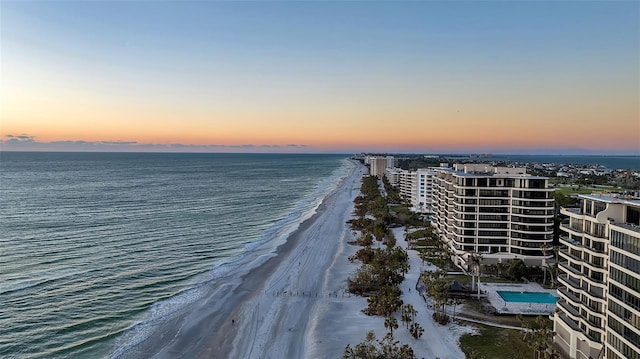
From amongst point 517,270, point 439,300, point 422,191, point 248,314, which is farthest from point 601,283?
point 422,191

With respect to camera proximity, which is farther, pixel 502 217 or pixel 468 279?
pixel 502 217

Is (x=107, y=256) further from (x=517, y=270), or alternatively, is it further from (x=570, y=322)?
(x=570, y=322)

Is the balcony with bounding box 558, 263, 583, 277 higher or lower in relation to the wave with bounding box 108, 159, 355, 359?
higher

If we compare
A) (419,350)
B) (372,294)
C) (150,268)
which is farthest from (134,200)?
(419,350)

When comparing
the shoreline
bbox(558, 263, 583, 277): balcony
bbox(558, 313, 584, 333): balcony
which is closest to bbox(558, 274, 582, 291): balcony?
bbox(558, 263, 583, 277): balcony

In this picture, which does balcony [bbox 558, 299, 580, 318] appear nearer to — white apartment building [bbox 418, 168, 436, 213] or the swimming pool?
the swimming pool

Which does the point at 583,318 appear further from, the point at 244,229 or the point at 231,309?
the point at 244,229

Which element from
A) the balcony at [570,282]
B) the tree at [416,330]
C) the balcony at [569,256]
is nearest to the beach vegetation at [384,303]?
the tree at [416,330]

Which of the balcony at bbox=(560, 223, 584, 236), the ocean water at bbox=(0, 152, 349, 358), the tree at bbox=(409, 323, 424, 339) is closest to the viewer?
the balcony at bbox=(560, 223, 584, 236)
